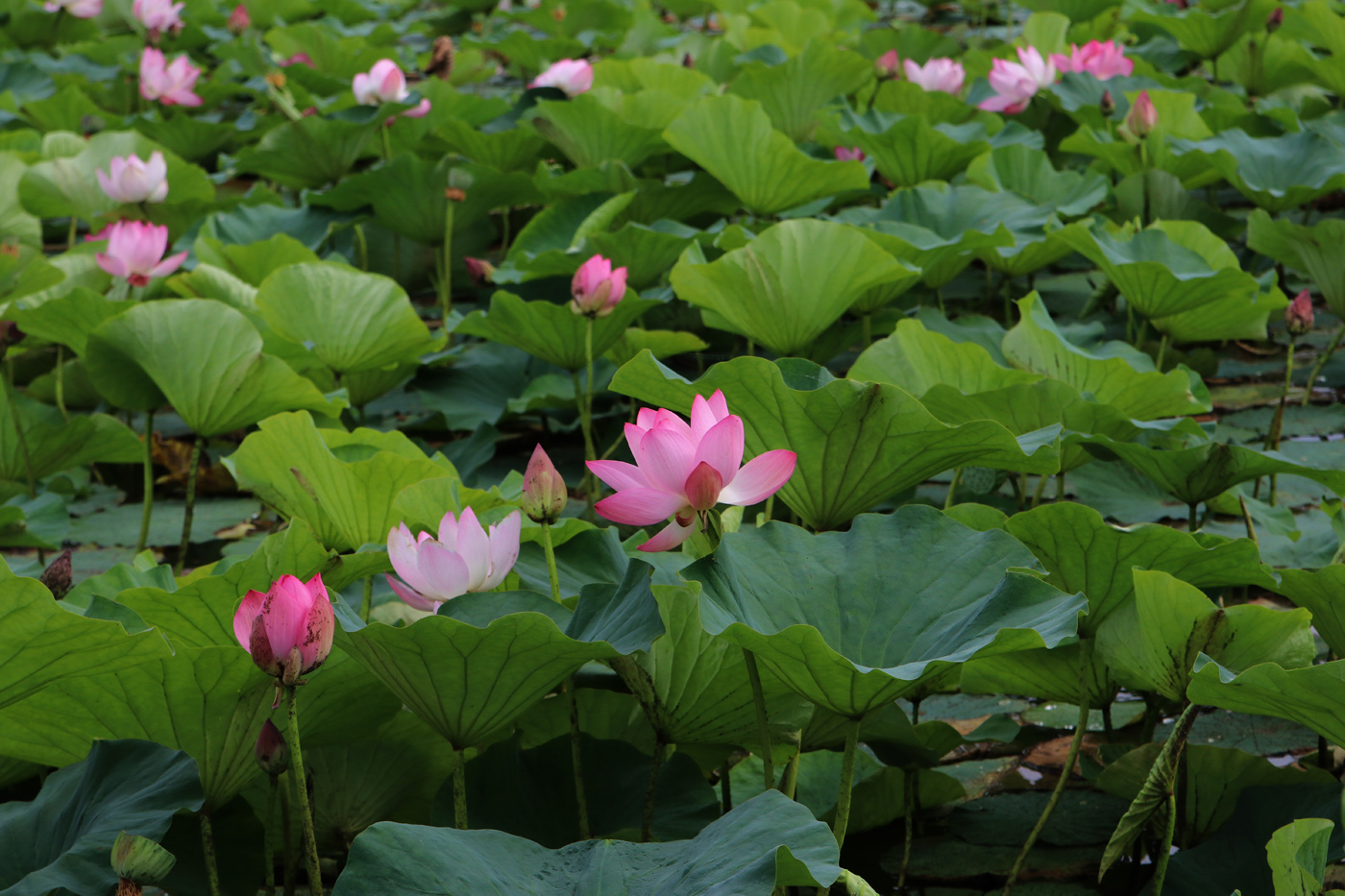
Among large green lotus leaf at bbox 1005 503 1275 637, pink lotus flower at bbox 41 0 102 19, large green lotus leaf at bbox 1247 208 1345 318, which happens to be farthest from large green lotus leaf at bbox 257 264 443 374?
pink lotus flower at bbox 41 0 102 19

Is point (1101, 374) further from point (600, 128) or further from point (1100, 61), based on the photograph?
point (1100, 61)

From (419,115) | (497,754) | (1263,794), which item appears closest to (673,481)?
(497,754)

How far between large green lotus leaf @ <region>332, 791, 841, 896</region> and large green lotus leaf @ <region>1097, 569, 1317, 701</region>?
36 cm

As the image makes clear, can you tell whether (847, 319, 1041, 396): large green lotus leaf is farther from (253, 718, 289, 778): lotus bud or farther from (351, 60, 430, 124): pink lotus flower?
(351, 60, 430, 124): pink lotus flower

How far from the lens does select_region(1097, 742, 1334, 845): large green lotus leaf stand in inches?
39.1

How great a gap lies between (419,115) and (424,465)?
65.4 inches

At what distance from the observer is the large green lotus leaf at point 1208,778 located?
994 millimetres

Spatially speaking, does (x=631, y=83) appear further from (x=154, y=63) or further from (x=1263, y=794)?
(x=1263, y=794)

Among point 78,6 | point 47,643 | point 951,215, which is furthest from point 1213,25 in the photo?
point 78,6

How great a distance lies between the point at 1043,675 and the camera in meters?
1.08

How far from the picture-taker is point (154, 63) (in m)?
2.96

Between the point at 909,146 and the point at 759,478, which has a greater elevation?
the point at 759,478

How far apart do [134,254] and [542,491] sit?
1.26 m

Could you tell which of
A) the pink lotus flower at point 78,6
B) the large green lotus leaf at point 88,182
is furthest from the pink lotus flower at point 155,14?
the large green lotus leaf at point 88,182
